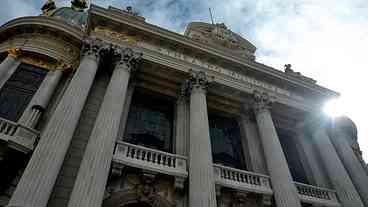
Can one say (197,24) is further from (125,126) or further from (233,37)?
(125,126)

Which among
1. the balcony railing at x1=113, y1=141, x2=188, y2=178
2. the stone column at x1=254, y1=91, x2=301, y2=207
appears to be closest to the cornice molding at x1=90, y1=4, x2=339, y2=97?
the stone column at x1=254, y1=91, x2=301, y2=207

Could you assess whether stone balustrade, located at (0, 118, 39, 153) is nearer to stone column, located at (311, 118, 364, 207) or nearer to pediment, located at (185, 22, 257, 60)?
pediment, located at (185, 22, 257, 60)

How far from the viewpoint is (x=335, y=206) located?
1077cm

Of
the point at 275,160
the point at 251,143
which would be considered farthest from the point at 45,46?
the point at 275,160

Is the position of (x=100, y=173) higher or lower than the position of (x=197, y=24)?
lower

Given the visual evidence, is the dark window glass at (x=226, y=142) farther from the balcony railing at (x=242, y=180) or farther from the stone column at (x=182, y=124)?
the stone column at (x=182, y=124)

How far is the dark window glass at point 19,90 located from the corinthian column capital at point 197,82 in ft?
21.4

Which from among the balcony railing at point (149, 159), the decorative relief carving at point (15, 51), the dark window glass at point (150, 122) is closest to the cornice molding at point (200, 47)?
the dark window glass at point (150, 122)

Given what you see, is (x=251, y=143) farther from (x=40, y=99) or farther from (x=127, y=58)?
(x=40, y=99)

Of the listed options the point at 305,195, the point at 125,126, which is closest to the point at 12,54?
the point at 125,126

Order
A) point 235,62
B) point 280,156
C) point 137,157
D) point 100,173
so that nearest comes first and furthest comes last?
point 100,173
point 137,157
point 280,156
point 235,62

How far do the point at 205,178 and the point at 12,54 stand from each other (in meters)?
9.95

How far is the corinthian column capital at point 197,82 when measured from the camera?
453 inches

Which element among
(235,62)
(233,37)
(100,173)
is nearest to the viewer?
(100,173)
